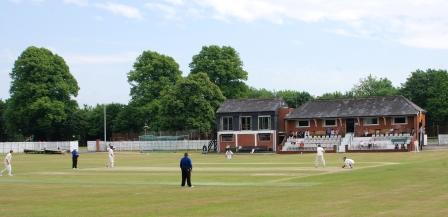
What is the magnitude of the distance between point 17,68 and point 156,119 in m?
23.8

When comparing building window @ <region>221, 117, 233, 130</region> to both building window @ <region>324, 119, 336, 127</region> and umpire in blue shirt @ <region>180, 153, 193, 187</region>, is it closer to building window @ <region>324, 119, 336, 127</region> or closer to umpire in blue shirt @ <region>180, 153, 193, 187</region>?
building window @ <region>324, 119, 336, 127</region>

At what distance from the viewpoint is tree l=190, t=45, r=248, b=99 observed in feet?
383

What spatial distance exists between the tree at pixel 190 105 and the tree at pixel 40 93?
1604cm

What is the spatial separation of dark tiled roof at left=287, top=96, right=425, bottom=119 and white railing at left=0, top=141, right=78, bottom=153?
117 feet

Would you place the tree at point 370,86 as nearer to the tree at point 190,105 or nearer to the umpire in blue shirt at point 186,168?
the tree at point 190,105

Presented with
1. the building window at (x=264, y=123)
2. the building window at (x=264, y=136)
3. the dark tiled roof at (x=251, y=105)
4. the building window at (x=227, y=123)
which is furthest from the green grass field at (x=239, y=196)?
the building window at (x=227, y=123)

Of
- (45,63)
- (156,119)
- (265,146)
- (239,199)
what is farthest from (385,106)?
(239,199)

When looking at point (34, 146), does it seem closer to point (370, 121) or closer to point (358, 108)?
point (358, 108)

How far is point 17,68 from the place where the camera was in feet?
354

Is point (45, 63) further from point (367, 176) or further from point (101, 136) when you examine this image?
point (367, 176)

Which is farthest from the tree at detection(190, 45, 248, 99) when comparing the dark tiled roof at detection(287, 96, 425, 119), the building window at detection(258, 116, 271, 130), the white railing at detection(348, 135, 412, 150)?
Result: the white railing at detection(348, 135, 412, 150)

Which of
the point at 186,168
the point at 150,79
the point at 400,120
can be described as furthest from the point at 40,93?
the point at 186,168

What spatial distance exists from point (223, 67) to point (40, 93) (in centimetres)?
3097

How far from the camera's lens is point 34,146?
352 ft
